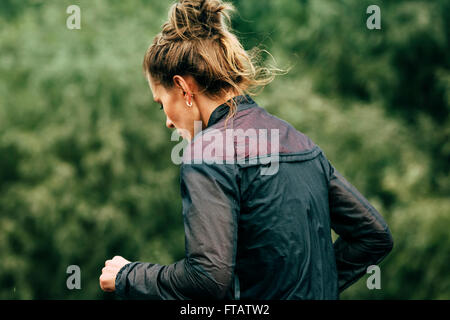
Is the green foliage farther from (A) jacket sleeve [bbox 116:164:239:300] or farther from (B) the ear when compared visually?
(A) jacket sleeve [bbox 116:164:239:300]

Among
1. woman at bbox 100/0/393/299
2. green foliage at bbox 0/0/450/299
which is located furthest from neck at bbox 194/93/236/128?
green foliage at bbox 0/0/450/299

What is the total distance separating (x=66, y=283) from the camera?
4770 mm

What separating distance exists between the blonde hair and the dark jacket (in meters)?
0.07

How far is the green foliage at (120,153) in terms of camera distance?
4.58 meters

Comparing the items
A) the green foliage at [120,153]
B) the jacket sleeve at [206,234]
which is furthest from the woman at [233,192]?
the green foliage at [120,153]

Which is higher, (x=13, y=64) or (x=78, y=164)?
(x=13, y=64)

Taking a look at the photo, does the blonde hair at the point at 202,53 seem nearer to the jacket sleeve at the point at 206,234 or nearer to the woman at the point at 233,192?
the woman at the point at 233,192

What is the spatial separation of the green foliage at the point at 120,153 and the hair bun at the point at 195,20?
9.86 feet

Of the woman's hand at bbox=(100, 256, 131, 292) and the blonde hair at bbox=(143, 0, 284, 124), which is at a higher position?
the blonde hair at bbox=(143, 0, 284, 124)

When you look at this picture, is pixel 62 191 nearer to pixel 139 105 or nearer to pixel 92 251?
pixel 92 251

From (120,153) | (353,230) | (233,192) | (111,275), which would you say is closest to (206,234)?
(233,192)

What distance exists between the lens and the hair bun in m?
1.37

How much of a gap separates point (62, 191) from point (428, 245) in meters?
3.20

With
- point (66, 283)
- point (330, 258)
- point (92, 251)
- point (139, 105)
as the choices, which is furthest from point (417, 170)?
point (330, 258)
